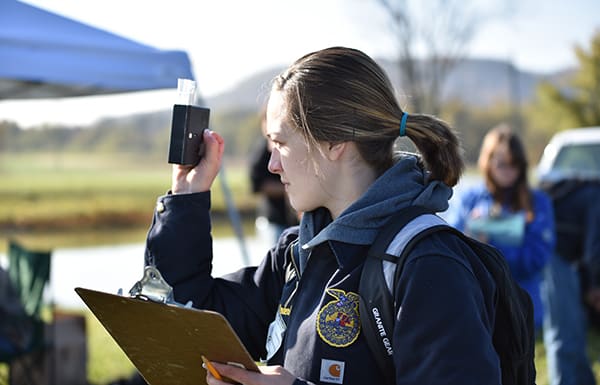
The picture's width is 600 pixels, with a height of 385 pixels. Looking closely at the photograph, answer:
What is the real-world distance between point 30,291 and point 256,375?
3.55 m

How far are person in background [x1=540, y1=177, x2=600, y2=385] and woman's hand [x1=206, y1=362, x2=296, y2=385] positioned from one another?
353 cm

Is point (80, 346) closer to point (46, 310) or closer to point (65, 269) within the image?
point (46, 310)

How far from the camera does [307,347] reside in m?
1.52

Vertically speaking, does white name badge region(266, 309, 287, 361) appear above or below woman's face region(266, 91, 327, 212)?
below

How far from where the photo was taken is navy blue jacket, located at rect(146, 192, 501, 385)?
1.33 m

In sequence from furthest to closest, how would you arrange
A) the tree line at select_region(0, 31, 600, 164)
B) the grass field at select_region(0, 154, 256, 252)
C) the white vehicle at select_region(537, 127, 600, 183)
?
the grass field at select_region(0, 154, 256, 252) < the tree line at select_region(0, 31, 600, 164) < the white vehicle at select_region(537, 127, 600, 183)

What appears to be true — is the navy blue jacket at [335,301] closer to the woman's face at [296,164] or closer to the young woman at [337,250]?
the young woman at [337,250]

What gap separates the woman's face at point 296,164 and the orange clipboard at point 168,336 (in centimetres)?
37

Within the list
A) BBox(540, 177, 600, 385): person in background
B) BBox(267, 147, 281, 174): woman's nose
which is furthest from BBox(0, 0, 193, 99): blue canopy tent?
BBox(267, 147, 281, 174): woman's nose

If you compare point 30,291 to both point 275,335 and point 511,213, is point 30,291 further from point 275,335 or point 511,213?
point 275,335

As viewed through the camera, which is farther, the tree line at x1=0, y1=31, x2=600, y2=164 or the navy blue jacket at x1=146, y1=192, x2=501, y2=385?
the tree line at x1=0, y1=31, x2=600, y2=164

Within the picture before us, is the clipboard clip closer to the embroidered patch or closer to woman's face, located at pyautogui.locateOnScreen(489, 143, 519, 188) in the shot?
the embroidered patch

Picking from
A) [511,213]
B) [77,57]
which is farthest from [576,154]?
→ [77,57]

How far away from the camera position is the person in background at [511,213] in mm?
4039
